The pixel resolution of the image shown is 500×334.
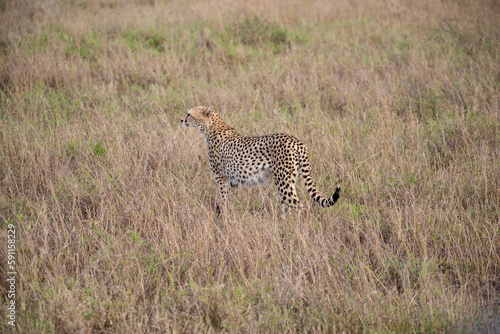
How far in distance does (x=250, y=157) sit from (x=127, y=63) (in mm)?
4123

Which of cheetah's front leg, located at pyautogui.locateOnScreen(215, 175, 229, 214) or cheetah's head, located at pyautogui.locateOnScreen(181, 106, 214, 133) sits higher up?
cheetah's head, located at pyautogui.locateOnScreen(181, 106, 214, 133)

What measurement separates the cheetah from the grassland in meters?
0.16

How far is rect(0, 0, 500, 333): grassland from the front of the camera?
2.75 m

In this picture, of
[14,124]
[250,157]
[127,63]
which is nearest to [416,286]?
[250,157]

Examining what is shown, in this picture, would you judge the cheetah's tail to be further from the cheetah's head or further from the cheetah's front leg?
the cheetah's head

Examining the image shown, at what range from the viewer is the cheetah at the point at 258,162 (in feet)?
13.0

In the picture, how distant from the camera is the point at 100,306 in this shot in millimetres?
2625

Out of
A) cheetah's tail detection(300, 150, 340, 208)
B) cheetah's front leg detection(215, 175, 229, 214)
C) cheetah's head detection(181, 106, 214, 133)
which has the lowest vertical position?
cheetah's front leg detection(215, 175, 229, 214)

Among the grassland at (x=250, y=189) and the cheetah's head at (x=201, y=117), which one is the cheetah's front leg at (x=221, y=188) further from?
the cheetah's head at (x=201, y=117)

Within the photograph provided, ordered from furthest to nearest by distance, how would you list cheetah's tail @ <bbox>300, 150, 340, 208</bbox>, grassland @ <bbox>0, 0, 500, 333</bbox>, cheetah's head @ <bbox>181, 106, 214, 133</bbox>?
cheetah's head @ <bbox>181, 106, 214, 133</bbox> → cheetah's tail @ <bbox>300, 150, 340, 208</bbox> → grassland @ <bbox>0, 0, 500, 333</bbox>

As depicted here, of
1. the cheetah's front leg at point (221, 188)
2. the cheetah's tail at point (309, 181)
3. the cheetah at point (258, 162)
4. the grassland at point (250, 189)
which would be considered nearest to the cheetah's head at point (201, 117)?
the cheetah at point (258, 162)

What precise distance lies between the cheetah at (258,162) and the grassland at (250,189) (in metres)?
0.16

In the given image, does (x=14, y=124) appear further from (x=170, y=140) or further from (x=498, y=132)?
(x=498, y=132)

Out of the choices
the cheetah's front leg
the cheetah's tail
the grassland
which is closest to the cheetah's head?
the grassland
